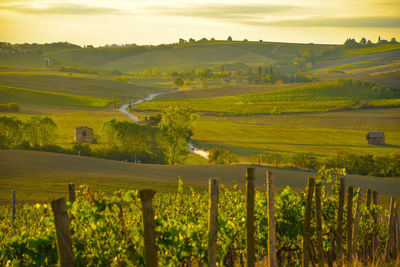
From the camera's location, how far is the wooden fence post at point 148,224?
21.8 ft

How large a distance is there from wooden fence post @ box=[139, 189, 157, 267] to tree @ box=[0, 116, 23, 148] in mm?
56518

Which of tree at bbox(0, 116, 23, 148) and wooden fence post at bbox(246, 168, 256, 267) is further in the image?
tree at bbox(0, 116, 23, 148)

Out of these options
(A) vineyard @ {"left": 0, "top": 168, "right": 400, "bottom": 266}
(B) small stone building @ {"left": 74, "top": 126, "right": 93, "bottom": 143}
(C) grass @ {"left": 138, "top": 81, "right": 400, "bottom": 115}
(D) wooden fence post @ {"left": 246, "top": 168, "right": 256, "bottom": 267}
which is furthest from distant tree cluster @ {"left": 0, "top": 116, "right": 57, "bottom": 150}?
(C) grass @ {"left": 138, "top": 81, "right": 400, "bottom": 115}

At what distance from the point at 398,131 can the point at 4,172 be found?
7672 cm

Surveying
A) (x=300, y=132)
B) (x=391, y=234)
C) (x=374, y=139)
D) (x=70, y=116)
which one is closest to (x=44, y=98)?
(x=70, y=116)

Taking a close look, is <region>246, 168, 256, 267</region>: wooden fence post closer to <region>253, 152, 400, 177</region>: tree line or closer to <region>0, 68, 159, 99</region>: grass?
<region>253, 152, 400, 177</region>: tree line

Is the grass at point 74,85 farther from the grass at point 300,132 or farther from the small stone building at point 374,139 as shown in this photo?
the small stone building at point 374,139

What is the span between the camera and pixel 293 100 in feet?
495

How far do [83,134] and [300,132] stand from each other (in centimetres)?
3988

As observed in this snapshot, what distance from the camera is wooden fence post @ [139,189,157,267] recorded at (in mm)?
6645

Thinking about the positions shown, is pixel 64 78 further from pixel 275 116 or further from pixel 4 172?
pixel 4 172

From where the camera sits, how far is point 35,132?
216ft

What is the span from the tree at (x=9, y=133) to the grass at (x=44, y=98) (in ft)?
224

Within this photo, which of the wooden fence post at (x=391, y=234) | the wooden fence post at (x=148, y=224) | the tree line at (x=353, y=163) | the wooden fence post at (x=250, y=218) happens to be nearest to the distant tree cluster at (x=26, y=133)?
the tree line at (x=353, y=163)
